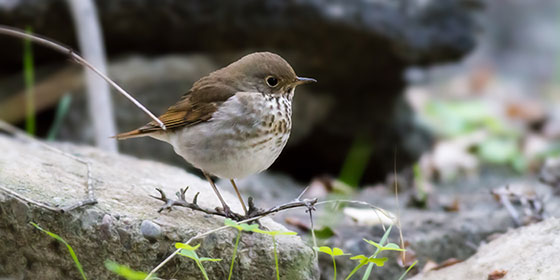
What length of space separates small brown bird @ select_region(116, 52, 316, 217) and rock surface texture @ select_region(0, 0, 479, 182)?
2287 mm

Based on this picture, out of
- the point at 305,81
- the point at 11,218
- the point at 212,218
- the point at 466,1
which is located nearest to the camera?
the point at 11,218

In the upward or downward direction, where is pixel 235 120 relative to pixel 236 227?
upward

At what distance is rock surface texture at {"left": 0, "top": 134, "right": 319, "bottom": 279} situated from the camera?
2914 mm

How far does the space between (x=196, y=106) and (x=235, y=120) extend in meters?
0.31

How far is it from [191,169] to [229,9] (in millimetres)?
1455

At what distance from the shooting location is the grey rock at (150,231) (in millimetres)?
2951

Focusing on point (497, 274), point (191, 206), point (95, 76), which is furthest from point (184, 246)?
point (95, 76)

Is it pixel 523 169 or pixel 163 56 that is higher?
pixel 163 56

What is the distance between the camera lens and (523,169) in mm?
6664

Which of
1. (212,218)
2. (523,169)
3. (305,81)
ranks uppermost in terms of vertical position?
(305,81)

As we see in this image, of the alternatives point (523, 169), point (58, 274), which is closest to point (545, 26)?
point (523, 169)

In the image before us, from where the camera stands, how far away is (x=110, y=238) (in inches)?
115

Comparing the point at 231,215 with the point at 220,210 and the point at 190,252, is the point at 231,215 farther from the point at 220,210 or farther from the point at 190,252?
the point at 190,252

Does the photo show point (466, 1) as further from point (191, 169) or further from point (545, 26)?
point (545, 26)
